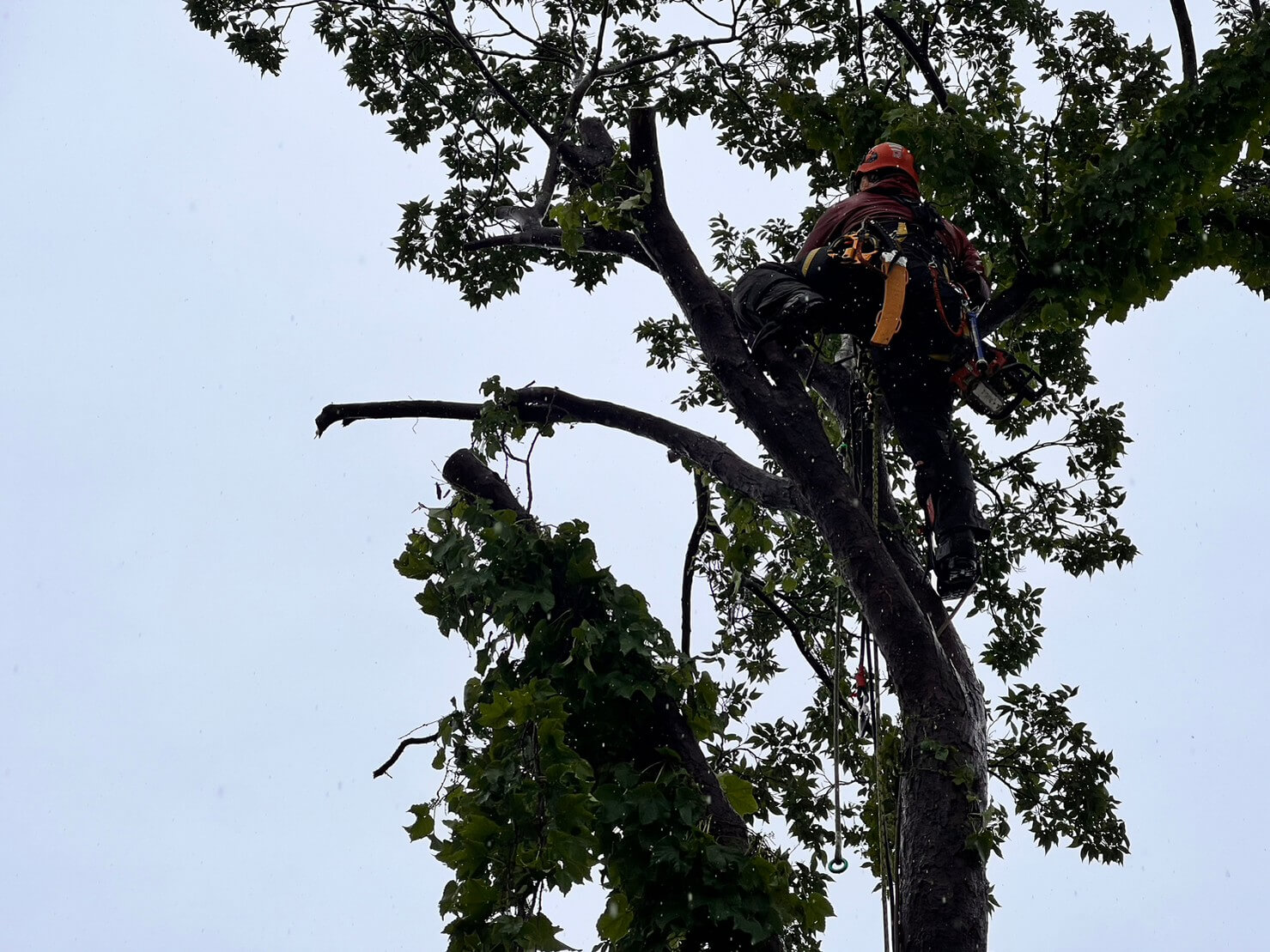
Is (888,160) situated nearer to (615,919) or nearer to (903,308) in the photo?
(903,308)

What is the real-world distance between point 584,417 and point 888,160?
5.88 ft

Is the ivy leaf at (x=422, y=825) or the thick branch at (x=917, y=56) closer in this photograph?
the ivy leaf at (x=422, y=825)

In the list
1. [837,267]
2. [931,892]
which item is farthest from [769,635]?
[931,892]

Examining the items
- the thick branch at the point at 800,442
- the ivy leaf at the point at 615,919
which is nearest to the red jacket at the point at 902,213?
the thick branch at the point at 800,442

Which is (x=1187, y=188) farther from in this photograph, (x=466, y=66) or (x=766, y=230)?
(x=466, y=66)

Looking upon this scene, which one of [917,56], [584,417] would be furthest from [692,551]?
[917,56]

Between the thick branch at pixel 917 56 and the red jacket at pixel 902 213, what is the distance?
0.41 meters

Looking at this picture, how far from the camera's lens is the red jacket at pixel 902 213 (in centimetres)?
577

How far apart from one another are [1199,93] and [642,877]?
347 centimetres

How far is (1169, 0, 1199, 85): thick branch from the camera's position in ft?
16.2

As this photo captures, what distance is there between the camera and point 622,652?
4.59 m

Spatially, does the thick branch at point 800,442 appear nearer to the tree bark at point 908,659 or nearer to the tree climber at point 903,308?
the tree bark at point 908,659

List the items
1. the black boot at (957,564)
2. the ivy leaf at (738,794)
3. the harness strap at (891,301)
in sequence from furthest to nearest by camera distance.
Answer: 1. the black boot at (957,564)
2. the harness strap at (891,301)
3. the ivy leaf at (738,794)

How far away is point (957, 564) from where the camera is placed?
5441mm
